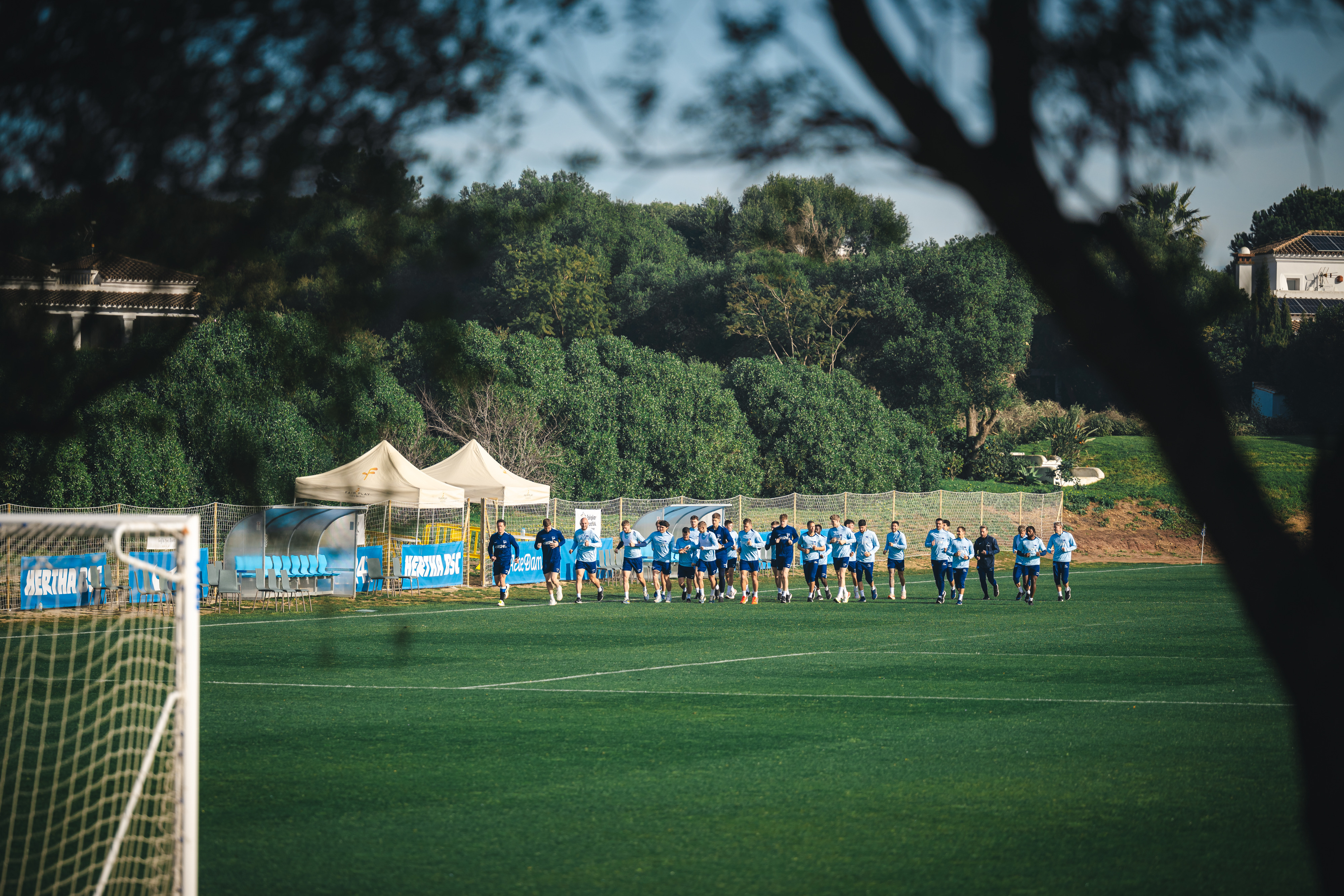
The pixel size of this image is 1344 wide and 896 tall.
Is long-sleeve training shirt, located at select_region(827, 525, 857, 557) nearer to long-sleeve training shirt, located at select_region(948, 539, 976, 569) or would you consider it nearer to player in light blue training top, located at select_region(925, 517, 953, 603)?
player in light blue training top, located at select_region(925, 517, 953, 603)

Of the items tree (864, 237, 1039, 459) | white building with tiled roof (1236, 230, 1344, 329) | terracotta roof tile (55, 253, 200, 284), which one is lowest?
terracotta roof tile (55, 253, 200, 284)

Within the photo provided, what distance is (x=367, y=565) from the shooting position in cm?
2902

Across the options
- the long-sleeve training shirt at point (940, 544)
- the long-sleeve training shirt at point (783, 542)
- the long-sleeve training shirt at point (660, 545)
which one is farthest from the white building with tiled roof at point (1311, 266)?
the long-sleeve training shirt at point (660, 545)

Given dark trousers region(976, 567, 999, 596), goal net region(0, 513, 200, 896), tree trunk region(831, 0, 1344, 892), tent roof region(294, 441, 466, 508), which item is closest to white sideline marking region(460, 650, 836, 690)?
goal net region(0, 513, 200, 896)

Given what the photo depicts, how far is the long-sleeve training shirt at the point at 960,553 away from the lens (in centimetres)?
2752

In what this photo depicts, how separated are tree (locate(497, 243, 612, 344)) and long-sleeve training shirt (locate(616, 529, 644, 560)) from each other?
4.85m

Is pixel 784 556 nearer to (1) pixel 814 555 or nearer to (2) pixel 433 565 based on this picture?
(1) pixel 814 555

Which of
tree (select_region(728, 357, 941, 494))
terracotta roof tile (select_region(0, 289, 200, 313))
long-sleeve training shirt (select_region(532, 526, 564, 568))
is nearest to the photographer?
terracotta roof tile (select_region(0, 289, 200, 313))

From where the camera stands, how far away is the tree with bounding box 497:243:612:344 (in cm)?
803

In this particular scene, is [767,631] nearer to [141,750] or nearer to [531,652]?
[531,652]

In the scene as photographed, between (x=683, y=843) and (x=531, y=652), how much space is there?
10494mm

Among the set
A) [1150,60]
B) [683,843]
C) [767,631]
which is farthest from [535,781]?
[767,631]

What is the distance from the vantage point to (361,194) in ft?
11.1

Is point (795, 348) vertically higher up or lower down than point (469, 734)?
higher up
